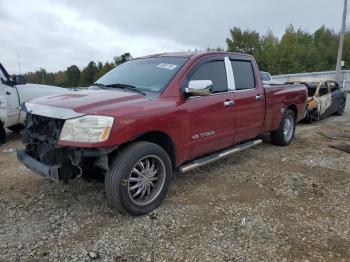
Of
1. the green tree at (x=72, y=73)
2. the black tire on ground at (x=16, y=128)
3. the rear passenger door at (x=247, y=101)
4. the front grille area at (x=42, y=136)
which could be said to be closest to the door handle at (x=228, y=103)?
the rear passenger door at (x=247, y=101)

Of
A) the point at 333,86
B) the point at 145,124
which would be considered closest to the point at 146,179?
the point at 145,124

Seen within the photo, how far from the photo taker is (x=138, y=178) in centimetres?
385

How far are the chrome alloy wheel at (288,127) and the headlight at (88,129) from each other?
15.6 feet

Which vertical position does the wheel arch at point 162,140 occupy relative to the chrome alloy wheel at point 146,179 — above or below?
above

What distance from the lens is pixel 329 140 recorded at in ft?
25.8

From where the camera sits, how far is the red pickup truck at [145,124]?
138 inches

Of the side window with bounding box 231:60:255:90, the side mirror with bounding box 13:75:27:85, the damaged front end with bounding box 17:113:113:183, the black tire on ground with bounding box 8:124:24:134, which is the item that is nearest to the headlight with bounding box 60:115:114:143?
the damaged front end with bounding box 17:113:113:183

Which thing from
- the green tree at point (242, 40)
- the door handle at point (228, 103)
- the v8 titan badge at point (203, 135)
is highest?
the green tree at point (242, 40)

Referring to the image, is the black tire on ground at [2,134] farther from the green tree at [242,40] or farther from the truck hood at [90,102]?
the green tree at [242,40]

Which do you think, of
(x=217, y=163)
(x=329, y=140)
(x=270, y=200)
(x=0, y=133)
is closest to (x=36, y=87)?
(x=0, y=133)

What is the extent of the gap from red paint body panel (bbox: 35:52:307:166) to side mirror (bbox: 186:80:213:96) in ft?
0.33

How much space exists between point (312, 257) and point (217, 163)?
9.32ft

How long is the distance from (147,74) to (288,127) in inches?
154

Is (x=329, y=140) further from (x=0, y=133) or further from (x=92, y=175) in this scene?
(x=0, y=133)
